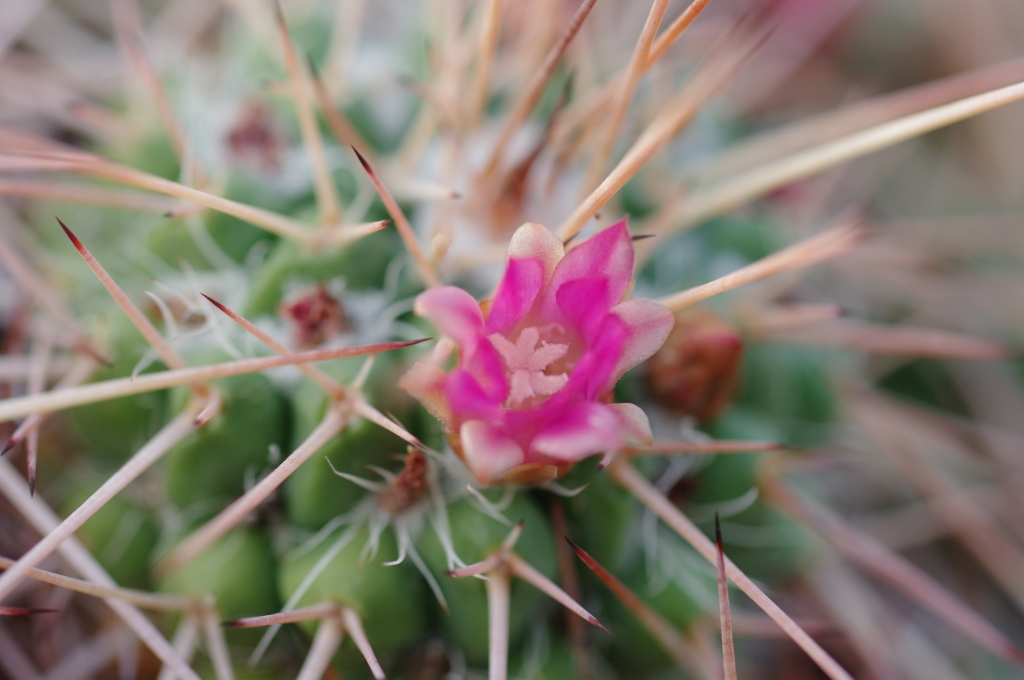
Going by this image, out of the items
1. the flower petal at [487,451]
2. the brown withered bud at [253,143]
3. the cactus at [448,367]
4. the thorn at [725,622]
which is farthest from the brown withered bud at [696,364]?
the brown withered bud at [253,143]

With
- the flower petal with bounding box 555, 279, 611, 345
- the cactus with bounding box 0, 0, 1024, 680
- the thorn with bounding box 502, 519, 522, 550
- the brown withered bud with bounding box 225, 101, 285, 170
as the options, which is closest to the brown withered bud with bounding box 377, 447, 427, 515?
the cactus with bounding box 0, 0, 1024, 680

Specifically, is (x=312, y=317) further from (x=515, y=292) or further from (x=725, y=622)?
(x=725, y=622)

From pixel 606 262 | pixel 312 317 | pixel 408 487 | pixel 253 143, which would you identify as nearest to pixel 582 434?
pixel 606 262

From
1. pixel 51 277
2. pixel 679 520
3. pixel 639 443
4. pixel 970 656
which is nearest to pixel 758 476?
pixel 679 520

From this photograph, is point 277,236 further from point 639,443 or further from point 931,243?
point 931,243

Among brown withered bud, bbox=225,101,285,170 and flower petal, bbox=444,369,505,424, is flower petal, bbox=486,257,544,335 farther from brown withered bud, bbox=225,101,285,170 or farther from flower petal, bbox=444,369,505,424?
brown withered bud, bbox=225,101,285,170
